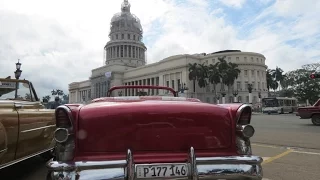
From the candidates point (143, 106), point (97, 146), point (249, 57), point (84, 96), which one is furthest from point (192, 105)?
point (84, 96)

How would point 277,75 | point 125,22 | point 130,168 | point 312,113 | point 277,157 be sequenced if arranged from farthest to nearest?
point 125,22, point 277,75, point 312,113, point 277,157, point 130,168

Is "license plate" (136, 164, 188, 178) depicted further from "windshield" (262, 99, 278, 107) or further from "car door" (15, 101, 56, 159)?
"windshield" (262, 99, 278, 107)

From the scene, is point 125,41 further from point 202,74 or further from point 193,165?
point 193,165

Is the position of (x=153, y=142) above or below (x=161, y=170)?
above

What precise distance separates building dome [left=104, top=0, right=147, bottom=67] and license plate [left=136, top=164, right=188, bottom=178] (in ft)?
360

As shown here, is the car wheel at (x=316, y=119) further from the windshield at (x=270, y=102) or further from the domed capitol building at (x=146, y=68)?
the domed capitol building at (x=146, y=68)

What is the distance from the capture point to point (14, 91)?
609cm

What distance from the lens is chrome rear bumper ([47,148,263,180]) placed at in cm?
258

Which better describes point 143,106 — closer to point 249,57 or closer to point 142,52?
point 249,57

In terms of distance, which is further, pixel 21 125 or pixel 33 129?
pixel 33 129

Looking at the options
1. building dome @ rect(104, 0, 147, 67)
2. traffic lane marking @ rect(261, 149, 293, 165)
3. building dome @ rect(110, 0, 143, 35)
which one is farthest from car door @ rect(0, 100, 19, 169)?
building dome @ rect(110, 0, 143, 35)

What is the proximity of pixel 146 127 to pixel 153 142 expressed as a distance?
163 millimetres

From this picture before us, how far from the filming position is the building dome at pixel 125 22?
114 m

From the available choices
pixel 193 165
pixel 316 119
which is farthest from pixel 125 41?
pixel 193 165
